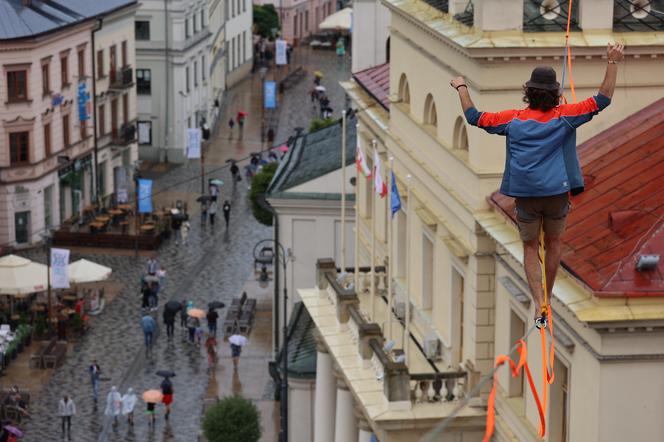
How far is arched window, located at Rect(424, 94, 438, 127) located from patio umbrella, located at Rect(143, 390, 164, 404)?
2215 cm

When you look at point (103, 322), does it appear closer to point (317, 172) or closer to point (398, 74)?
point (317, 172)

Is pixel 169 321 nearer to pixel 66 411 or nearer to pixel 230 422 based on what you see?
pixel 66 411

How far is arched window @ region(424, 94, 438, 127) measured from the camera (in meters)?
43.0

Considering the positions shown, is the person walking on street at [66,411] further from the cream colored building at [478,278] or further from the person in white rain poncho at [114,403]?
the cream colored building at [478,278]

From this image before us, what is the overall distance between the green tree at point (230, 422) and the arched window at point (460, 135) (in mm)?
18605

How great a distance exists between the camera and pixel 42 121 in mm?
90500

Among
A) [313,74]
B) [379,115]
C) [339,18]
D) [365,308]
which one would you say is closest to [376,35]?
[379,115]

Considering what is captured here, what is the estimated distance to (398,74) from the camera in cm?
4669

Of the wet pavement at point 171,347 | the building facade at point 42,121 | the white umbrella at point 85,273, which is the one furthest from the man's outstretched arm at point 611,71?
the building facade at point 42,121

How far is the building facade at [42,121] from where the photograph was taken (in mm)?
88250

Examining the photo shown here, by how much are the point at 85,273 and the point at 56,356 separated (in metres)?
6.32

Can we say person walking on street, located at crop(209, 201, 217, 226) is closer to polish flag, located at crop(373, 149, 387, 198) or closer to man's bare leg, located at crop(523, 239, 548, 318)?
polish flag, located at crop(373, 149, 387, 198)

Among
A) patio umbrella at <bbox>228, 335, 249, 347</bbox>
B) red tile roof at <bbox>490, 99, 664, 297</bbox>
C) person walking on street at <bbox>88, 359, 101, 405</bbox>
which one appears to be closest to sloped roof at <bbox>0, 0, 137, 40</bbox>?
patio umbrella at <bbox>228, 335, 249, 347</bbox>

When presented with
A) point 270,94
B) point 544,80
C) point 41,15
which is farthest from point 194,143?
point 544,80
